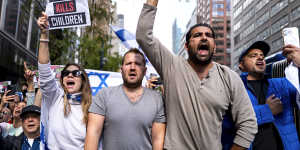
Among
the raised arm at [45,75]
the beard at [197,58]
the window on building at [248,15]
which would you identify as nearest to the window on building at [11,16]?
the raised arm at [45,75]

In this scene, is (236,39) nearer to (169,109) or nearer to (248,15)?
(248,15)

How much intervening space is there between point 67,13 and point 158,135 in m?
2.52

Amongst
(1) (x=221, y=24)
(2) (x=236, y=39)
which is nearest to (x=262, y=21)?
(2) (x=236, y=39)

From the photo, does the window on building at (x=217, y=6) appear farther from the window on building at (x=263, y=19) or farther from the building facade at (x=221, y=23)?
the window on building at (x=263, y=19)

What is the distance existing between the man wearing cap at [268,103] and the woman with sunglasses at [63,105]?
1.86m

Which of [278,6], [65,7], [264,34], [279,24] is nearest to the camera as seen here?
[65,7]

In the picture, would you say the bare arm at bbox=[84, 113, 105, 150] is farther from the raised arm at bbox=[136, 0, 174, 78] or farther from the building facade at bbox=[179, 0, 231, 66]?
the building facade at bbox=[179, 0, 231, 66]

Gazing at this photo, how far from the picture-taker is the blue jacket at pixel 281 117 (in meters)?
2.61

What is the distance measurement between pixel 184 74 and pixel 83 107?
4.00ft

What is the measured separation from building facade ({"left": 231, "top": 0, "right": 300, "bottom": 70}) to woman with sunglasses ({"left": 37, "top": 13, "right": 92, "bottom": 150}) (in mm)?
43289

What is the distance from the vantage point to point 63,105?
296 centimetres

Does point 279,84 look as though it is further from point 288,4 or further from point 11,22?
point 288,4

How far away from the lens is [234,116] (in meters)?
2.43

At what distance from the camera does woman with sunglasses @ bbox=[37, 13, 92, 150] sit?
281 cm
